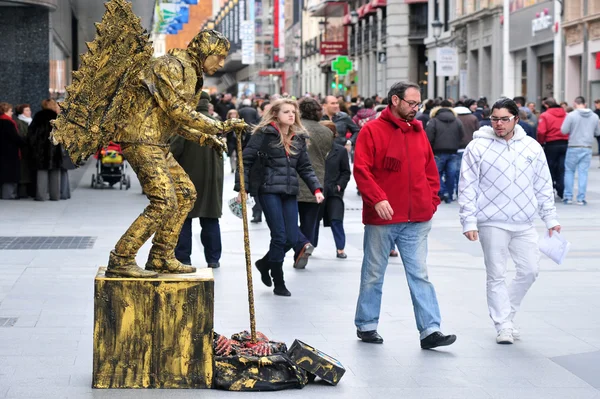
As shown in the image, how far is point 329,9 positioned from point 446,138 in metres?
59.6

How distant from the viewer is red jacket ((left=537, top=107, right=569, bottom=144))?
20.9m

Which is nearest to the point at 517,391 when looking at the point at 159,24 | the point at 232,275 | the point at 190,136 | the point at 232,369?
the point at 232,369

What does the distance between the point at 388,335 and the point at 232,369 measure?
2.03 meters

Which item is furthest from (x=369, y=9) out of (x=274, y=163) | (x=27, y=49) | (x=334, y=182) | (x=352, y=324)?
(x=352, y=324)

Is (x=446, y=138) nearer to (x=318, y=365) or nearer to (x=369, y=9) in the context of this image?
(x=318, y=365)

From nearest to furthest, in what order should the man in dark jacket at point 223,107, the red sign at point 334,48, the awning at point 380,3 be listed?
the man in dark jacket at point 223,107 → the awning at point 380,3 → the red sign at point 334,48

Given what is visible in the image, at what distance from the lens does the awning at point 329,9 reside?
3014 inches

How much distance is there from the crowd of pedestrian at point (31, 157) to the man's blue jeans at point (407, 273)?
12.0 meters

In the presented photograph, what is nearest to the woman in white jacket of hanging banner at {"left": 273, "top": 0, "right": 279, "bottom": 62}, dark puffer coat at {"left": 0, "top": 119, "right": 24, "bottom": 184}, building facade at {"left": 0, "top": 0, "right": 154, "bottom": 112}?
dark puffer coat at {"left": 0, "top": 119, "right": 24, "bottom": 184}

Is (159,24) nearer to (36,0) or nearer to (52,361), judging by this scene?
(36,0)

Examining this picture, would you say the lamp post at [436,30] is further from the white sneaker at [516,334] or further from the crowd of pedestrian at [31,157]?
the white sneaker at [516,334]

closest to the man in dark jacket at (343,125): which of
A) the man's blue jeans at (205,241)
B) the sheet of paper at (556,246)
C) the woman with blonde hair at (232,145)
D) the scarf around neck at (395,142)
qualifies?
the man's blue jeans at (205,241)

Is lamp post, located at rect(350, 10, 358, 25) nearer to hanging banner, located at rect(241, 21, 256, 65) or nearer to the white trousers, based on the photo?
hanging banner, located at rect(241, 21, 256, 65)

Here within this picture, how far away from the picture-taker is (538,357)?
7.72 metres
